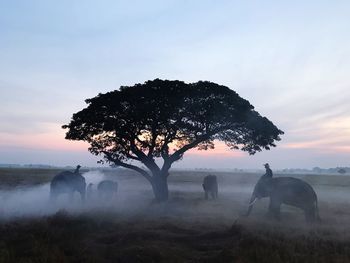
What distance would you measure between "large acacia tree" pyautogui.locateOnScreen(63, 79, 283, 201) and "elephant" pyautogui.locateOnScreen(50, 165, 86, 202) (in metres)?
2.79

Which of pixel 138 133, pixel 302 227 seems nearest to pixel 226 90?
pixel 138 133

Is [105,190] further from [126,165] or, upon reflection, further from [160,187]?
[160,187]

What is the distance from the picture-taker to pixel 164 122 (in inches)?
1084

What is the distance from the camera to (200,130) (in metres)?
28.2

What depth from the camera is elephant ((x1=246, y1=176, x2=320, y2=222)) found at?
20.2m

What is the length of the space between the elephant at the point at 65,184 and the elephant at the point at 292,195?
49.1 ft

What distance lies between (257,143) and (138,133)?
338 inches

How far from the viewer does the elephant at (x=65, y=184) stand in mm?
29172

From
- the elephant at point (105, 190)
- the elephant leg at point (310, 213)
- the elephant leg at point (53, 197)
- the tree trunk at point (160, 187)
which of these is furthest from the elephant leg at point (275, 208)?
the elephant at point (105, 190)

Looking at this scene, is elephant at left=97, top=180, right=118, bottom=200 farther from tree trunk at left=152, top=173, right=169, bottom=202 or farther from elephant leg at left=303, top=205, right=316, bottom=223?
elephant leg at left=303, top=205, right=316, bottom=223

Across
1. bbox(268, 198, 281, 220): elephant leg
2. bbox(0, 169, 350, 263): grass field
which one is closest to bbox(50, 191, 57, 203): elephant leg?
bbox(0, 169, 350, 263): grass field

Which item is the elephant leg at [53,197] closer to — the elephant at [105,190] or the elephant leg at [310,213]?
the elephant at [105,190]

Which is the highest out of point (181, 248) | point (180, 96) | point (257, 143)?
point (180, 96)

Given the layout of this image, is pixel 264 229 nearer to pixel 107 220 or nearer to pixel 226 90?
pixel 107 220
